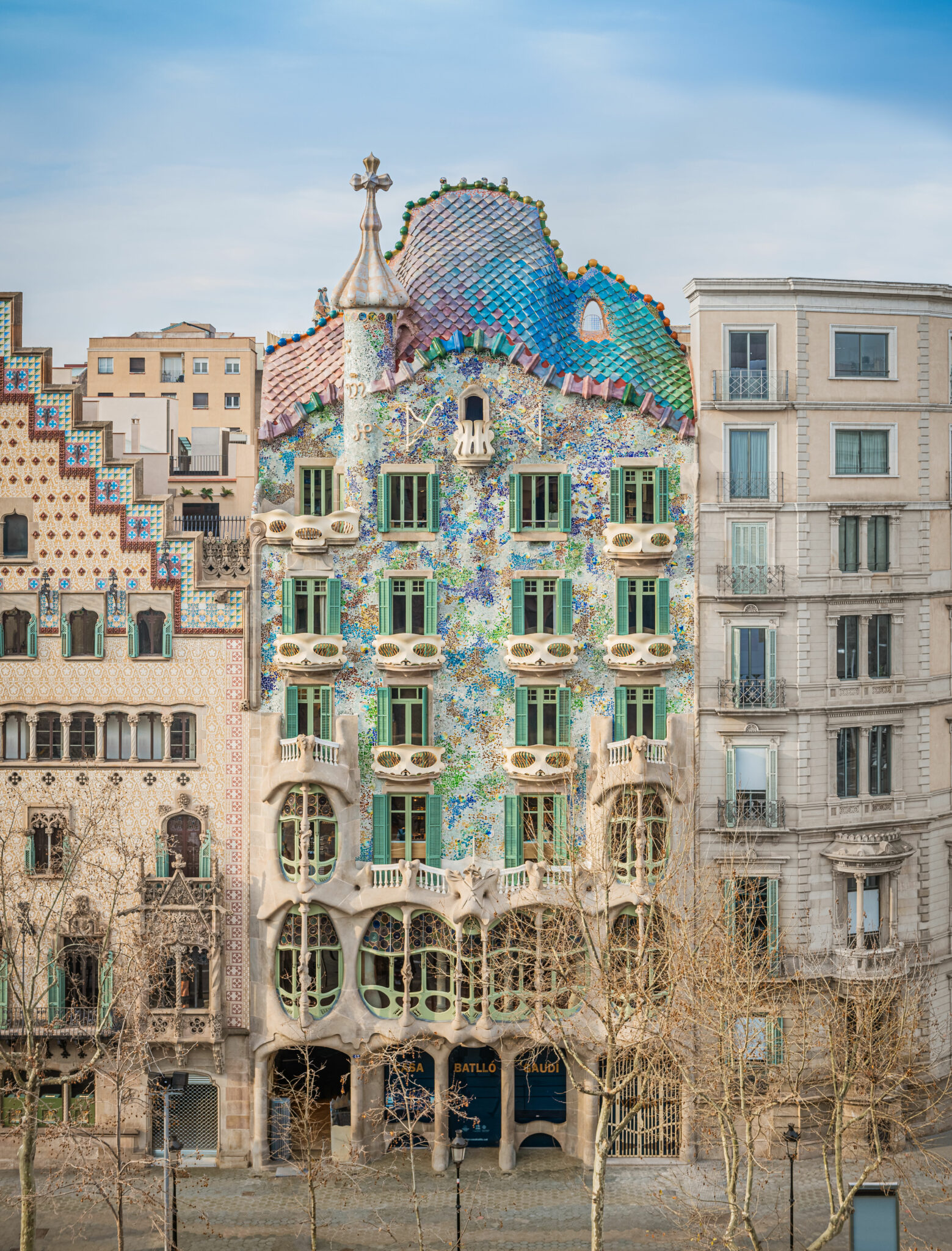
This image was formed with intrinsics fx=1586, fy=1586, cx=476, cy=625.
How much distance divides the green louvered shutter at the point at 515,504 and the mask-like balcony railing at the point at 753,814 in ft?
32.3

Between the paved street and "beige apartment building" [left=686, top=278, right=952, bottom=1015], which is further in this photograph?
"beige apartment building" [left=686, top=278, right=952, bottom=1015]

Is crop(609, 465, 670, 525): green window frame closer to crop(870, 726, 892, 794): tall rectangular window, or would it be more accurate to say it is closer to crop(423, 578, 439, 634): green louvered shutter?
crop(423, 578, 439, 634): green louvered shutter

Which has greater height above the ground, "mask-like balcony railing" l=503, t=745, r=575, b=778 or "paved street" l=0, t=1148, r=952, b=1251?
"mask-like balcony railing" l=503, t=745, r=575, b=778

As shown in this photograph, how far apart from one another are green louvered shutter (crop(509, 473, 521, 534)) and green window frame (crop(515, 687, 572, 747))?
4644 mm

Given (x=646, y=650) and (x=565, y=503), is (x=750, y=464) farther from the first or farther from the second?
(x=646, y=650)

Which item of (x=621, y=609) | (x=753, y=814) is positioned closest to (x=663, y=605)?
(x=621, y=609)

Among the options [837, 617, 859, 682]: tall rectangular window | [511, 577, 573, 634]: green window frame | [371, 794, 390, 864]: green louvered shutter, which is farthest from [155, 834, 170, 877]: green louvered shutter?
[837, 617, 859, 682]: tall rectangular window

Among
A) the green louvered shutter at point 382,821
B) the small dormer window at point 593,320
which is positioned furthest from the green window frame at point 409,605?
the small dormer window at point 593,320

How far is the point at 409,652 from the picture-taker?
45.0 meters

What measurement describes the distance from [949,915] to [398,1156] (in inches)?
716

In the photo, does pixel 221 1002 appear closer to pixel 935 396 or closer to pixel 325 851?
pixel 325 851

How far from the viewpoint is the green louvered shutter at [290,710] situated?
150ft

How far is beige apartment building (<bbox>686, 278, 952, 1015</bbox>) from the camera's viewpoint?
45.5m

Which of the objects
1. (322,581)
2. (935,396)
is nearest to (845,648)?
(935,396)
